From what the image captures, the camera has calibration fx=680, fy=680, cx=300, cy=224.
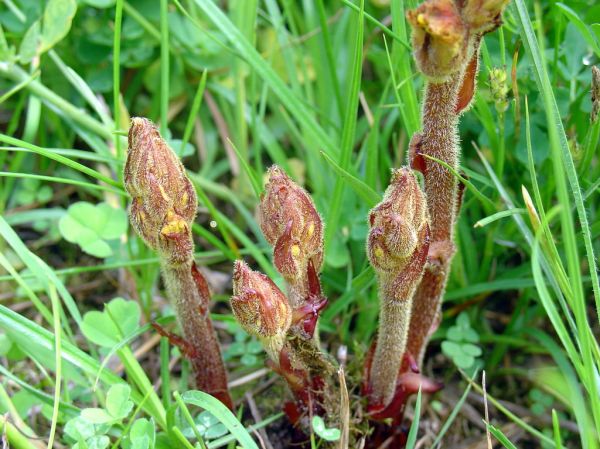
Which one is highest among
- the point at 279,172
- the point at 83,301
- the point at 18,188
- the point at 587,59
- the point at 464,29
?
the point at 464,29

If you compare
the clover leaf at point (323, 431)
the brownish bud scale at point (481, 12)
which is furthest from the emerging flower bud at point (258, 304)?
the brownish bud scale at point (481, 12)

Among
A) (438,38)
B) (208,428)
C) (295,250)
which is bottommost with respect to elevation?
(208,428)

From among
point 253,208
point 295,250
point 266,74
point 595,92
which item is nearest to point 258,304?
point 295,250

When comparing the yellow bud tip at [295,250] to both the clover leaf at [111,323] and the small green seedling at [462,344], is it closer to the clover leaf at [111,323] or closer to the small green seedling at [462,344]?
the clover leaf at [111,323]

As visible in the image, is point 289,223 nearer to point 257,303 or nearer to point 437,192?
point 257,303

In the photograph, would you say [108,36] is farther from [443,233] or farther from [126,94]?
[443,233]

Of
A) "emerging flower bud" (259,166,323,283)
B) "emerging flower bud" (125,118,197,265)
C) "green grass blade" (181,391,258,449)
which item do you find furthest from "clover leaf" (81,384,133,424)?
"emerging flower bud" (259,166,323,283)

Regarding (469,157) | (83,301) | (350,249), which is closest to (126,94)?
(83,301)

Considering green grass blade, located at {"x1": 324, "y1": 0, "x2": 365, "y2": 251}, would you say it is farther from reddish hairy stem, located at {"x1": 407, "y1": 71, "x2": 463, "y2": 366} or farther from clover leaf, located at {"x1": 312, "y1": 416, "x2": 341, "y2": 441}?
clover leaf, located at {"x1": 312, "y1": 416, "x2": 341, "y2": 441}
